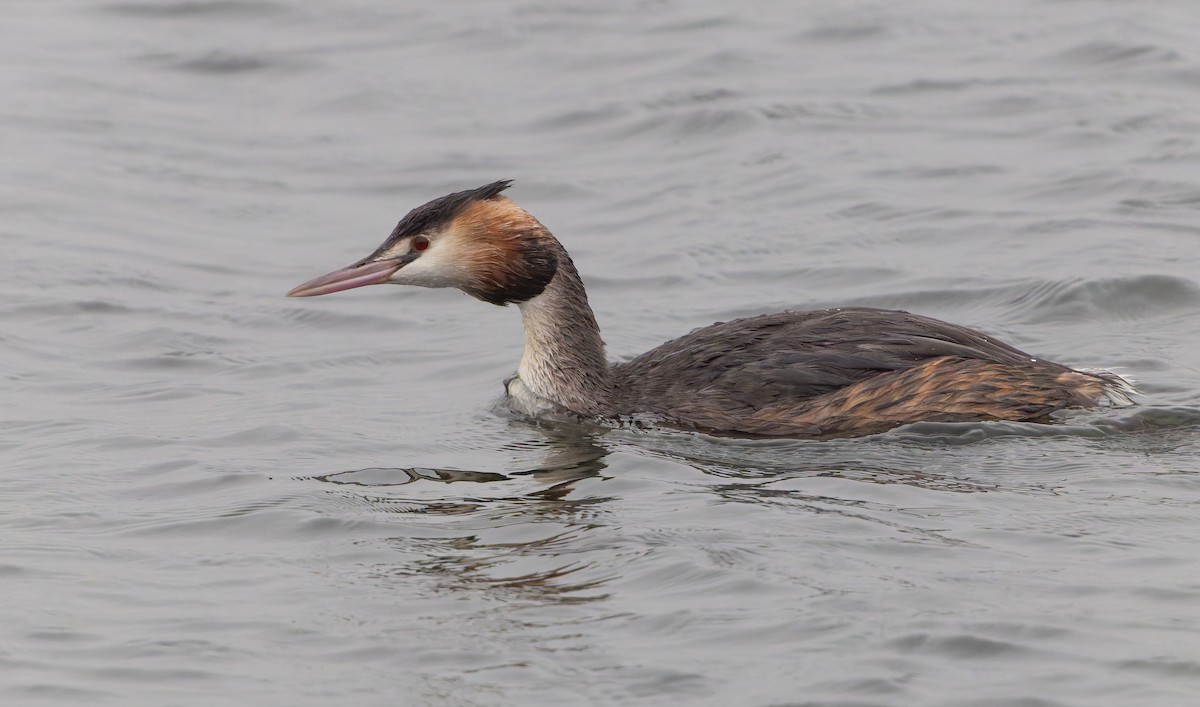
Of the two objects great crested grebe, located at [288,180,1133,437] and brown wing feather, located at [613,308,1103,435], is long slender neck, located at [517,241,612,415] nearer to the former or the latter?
great crested grebe, located at [288,180,1133,437]

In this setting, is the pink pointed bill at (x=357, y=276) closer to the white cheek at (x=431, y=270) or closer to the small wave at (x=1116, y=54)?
the white cheek at (x=431, y=270)

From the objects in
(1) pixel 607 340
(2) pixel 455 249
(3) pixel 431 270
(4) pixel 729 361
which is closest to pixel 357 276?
(3) pixel 431 270

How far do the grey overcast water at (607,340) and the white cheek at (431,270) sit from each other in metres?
0.72

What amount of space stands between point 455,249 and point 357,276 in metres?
0.48

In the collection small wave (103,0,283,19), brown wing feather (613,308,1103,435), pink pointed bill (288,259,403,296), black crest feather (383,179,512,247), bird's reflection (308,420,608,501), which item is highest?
small wave (103,0,283,19)

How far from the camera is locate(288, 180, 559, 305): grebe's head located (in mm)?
8789

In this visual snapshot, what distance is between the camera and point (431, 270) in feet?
29.0

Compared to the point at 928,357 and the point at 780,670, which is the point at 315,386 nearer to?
the point at 928,357

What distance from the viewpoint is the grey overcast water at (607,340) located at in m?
5.98

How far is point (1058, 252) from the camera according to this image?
11.6 m

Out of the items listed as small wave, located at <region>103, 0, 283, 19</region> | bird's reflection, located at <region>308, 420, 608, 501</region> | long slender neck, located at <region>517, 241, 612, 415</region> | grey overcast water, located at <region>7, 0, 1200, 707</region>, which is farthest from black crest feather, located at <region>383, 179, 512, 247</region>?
small wave, located at <region>103, 0, 283, 19</region>

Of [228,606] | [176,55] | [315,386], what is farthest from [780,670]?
[176,55]

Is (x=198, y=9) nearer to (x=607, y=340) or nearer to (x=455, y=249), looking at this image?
(x=607, y=340)

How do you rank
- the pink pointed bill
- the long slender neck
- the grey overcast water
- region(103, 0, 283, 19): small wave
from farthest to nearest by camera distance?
region(103, 0, 283, 19): small wave < the long slender neck < the pink pointed bill < the grey overcast water
